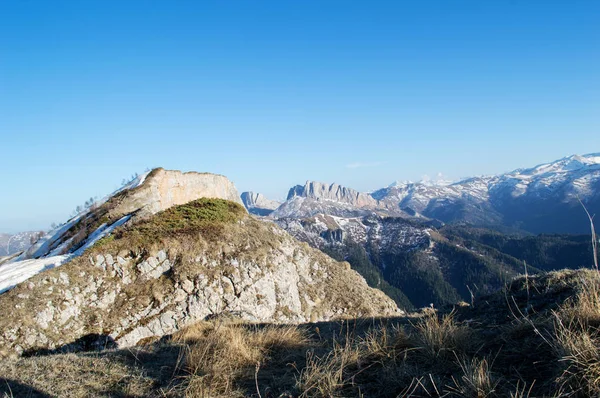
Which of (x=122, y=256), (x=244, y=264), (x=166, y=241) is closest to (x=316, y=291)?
(x=244, y=264)

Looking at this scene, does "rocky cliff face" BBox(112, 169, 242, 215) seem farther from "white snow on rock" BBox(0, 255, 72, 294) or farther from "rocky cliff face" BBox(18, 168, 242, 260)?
"white snow on rock" BBox(0, 255, 72, 294)

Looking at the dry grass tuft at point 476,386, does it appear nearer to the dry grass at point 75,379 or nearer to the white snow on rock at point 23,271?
the dry grass at point 75,379

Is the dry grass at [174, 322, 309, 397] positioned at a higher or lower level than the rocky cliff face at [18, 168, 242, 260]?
lower

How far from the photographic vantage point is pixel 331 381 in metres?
4.29

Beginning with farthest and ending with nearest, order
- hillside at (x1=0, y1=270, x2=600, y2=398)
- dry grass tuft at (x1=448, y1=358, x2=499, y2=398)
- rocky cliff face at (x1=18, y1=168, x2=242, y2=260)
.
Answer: rocky cliff face at (x1=18, y1=168, x2=242, y2=260)
hillside at (x1=0, y1=270, x2=600, y2=398)
dry grass tuft at (x1=448, y1=358, x2=499, y2=398)

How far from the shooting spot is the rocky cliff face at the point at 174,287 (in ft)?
46.6

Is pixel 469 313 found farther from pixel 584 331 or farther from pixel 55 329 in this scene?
pixel 55 329

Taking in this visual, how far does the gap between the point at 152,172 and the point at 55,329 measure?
19.3 m

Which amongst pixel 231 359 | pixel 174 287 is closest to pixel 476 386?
pixel 231 359

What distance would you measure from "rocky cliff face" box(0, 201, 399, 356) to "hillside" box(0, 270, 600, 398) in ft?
29.6

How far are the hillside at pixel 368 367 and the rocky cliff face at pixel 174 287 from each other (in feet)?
29.6

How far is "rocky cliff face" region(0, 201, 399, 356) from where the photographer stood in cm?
1421

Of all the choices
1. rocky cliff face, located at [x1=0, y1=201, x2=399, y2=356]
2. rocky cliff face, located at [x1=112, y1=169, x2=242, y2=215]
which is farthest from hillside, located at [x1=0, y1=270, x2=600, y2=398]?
rocky cliff face, located at [x1=112, y1=169, x2=242, y2=215]

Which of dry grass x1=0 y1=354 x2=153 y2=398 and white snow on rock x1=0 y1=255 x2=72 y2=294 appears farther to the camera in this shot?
white snow on rock x1=0 y1=255 x2=72 y2=294
